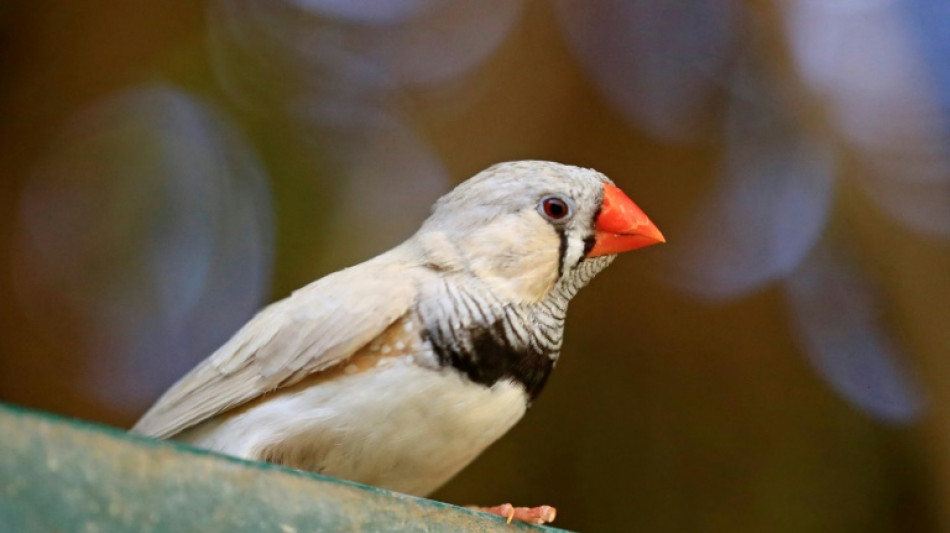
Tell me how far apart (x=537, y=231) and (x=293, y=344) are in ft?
1.53

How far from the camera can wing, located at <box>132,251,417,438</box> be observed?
5.24 feet

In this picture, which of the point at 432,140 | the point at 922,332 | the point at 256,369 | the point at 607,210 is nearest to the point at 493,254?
the point at 607,210

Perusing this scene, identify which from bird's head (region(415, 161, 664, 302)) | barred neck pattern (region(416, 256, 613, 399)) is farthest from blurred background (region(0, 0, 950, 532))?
barred neck pattern (region(416, 256, 613, 399))

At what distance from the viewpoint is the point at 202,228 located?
130 inches

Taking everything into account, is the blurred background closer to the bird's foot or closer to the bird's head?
the bird's head

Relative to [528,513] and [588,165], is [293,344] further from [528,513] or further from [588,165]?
→ [588,165]

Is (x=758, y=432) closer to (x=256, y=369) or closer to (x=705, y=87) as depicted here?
(x=705, y=87)

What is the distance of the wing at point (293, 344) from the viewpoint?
1598mm

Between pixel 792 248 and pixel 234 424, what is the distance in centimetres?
225

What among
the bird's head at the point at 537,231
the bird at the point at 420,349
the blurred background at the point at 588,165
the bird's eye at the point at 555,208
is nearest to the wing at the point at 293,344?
the bird at the point at 420,349

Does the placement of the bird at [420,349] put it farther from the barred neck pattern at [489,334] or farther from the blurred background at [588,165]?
the blurred background at [588,165]

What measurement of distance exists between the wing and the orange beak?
0.34m

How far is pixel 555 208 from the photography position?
180 centimetres

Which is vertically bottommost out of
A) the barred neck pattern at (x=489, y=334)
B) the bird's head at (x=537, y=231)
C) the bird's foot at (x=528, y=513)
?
the bird's foot at (x=528, y=513)
